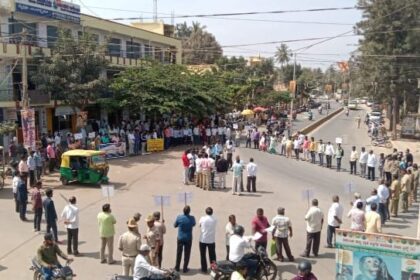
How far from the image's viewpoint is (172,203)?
18.5 metres

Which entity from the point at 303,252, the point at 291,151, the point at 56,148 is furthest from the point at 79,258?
the point at 291,151

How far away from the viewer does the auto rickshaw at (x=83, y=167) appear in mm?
20906

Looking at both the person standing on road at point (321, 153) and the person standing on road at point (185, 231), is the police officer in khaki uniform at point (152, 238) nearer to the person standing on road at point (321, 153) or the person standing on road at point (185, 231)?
the person standing on road at point (185, 231)

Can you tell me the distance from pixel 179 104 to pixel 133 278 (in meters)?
22.4

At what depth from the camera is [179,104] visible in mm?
31234

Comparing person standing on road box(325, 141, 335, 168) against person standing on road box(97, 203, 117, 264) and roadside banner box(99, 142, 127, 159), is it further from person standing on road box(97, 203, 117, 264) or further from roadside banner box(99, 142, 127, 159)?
person standing on road box(97, 203, 117, 264)

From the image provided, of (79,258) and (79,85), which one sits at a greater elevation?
(79,85)

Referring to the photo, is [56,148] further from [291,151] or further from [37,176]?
[291,151]

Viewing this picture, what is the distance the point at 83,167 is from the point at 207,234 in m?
10.8

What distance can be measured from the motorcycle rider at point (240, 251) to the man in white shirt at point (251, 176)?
31.7 ft

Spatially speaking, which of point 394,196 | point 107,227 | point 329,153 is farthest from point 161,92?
point 107,227

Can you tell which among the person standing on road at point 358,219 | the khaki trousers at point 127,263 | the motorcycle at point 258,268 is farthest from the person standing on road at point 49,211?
the person standing on road at point 358,219

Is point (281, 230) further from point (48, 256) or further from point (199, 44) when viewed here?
point (199, 44)

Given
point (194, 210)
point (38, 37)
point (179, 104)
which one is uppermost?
point (38, 37)
